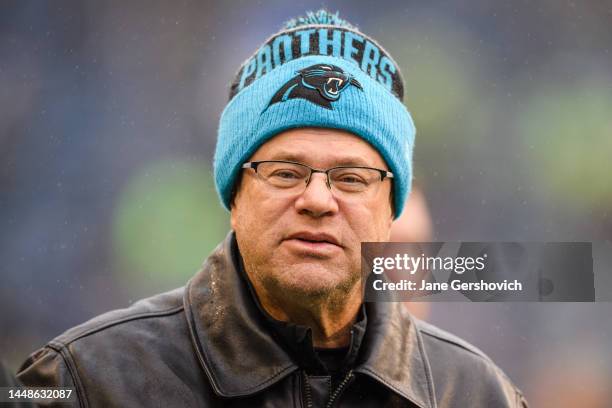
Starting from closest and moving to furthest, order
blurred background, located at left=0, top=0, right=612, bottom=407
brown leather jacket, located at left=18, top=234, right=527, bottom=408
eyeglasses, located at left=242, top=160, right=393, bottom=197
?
brown leather jacket, located at left=18, top=234, right=527, bottom=408 < eyeglasses, located at left=242, top=160, right=393, bottom=197 < blurred background, located at left=0, top=0, right=612, bottom=407

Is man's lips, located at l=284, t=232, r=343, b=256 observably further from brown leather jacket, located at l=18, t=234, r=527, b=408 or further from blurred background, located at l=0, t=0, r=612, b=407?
blurred background, located at l=0, t=0, r=612, b=407

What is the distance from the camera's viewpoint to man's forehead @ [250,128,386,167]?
1.38 metres

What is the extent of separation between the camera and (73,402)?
1.23 metres

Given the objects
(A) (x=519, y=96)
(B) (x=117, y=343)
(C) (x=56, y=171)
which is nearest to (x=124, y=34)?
(C) (x=56, y=171)

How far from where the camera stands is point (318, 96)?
1.41 meters

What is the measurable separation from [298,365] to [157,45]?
2322 millimetres

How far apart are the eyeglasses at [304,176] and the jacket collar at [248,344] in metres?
0.16

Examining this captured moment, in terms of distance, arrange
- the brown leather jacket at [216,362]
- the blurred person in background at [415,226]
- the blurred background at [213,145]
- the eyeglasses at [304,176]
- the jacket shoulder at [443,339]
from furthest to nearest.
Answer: the blurred background at [213,145] < the blurred person in background at [415,226] < the jacket shoulder at [443,339] < the eyeglasses at [304,176] < the brown leather jacket at [216,362]

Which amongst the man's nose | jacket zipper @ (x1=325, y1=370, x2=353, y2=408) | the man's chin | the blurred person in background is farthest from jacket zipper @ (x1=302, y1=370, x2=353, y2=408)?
the blurred person in background

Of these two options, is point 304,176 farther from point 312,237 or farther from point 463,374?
point 463,374

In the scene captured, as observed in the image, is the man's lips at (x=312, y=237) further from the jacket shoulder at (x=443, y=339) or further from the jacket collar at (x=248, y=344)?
the jacket shoulder at (x=443, y=339)

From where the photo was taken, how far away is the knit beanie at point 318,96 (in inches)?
55.5

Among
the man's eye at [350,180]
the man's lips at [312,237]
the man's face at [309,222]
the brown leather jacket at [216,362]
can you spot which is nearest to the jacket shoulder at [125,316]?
the brown leather jacket at [216,362]

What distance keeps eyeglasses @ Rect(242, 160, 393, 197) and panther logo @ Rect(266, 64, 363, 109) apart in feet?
0.38
